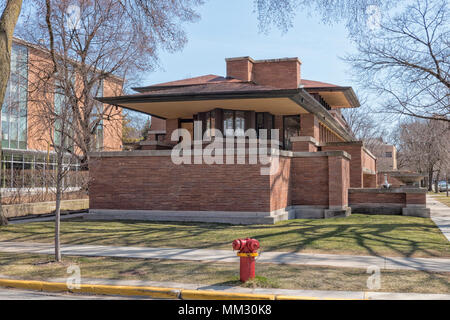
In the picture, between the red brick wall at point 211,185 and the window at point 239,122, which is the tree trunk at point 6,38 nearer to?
the red brick wall at point 211,185

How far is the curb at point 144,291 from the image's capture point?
271 inches

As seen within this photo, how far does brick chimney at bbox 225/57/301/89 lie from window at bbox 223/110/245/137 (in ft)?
17.9

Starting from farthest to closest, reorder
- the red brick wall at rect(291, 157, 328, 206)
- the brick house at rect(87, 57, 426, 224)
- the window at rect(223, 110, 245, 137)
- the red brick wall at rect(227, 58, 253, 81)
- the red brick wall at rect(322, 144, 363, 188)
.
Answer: the red brick wall at rect(227, 58, 253, 81) → the red brick wall at rect(322, 144, 363, 188) → the window at rect(223, 110, 245, 137) → the red brick wall at rect(291, 157, 328, 206) → the brick house at rect(87, 57, 426, 224)

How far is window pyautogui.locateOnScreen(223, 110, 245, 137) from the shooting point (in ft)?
74.9

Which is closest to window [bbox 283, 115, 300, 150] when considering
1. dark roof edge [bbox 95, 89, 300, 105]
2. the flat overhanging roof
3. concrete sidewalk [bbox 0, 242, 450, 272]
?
the flat overhanging roof

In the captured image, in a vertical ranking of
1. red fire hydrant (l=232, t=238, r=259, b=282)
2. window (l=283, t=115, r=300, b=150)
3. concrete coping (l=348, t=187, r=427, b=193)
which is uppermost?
window (l=283, t=115, r=300, b=150)

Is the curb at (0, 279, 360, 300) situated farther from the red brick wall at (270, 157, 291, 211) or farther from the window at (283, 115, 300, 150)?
the window at (283, 115, 300, 150)

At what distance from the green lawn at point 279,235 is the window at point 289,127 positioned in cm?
884

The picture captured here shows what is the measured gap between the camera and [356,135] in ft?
193

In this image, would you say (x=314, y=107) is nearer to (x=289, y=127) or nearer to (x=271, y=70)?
(x=289, y=127)

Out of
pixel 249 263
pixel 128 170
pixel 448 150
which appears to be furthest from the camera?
pixel 448 150
